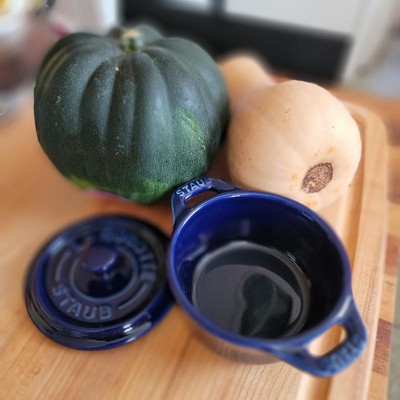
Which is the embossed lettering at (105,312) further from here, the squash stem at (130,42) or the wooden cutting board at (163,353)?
the squash stem at (130,42)

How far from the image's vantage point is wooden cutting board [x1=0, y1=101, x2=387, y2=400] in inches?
17.6

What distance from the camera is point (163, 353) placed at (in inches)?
18.8

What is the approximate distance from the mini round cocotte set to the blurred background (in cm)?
31

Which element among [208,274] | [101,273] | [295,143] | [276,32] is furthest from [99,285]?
[276,32]

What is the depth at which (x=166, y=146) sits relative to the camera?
0.48 meters

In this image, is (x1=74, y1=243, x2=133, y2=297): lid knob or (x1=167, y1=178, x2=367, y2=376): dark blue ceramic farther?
(x1=74, y1=243, x2=133, y2=297): lid knob

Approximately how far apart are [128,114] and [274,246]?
222 millimetres

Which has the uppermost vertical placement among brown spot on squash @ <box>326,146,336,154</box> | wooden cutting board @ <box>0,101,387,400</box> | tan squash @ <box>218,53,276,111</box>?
brown spot on squash @ <box>326,146,336,154</box>

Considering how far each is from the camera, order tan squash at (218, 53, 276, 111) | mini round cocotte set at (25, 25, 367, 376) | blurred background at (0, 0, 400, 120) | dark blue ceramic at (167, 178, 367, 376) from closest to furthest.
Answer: dark blue ceramic at (167, 178, 367, 376), mini round cocotte set at (25, 25, 367, 376), tan squash at (218, 53, 276, 111), blurred background at (0, 0, 400, 120)

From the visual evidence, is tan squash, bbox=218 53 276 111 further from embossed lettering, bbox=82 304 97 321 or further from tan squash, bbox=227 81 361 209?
embossed lettering, bbox=82 304 97 321

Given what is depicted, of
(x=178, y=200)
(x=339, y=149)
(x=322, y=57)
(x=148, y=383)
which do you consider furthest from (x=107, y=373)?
(x=322, y=57)

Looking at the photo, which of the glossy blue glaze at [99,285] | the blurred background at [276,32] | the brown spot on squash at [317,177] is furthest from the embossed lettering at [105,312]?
the blurred background at [276,32]

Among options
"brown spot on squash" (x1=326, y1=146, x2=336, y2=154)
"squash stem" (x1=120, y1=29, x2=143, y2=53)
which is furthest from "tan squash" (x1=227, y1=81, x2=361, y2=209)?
"squash stem" (x1=120, y1=29, x2=143, y2=53)

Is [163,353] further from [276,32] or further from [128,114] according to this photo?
[276,32]
